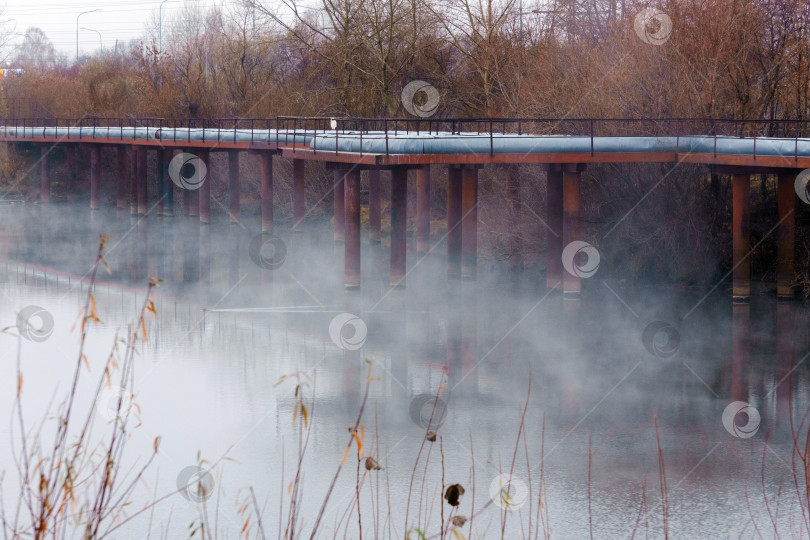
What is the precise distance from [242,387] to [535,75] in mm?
18898

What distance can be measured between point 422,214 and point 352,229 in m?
5.78

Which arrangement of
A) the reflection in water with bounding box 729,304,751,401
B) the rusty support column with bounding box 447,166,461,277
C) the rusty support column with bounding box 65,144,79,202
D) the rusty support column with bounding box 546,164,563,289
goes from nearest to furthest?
the reflection in water with bounding box 729,304,751,401
the rusty support column with bounding box 546,164,563,289
the rusty support column with bounding box 447,166,461,277
the rusty support column with bounding box 65,144,79,202

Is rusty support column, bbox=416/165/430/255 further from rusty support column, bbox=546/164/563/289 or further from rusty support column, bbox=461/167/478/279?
rusty support column, bbox=546/164/563/289

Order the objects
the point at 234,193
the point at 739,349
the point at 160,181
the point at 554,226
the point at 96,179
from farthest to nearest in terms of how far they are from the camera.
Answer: the point at 96,179 → the point at 160,181 → the point at 234,193 → the point at 554,226 → the point at 739,349

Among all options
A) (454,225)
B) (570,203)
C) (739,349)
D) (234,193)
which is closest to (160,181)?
(234,193)

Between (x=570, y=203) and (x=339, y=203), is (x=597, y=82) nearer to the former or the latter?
(x=570, y=203)

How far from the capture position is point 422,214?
94.3 ft

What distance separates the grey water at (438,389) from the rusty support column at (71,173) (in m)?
19.8

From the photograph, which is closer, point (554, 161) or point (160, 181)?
point (554, 161)

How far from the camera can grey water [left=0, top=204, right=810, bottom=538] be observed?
33.6 ft

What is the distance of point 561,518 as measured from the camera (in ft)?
32.8

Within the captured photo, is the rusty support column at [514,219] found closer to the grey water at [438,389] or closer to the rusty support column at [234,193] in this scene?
the grey water at [438,389]

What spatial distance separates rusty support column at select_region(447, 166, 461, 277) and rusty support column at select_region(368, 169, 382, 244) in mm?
2645

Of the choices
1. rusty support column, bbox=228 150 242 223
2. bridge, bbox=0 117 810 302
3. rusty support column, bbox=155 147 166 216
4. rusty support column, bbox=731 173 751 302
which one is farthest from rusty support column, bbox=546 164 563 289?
rusty support column, bbox=155 147 166 216
